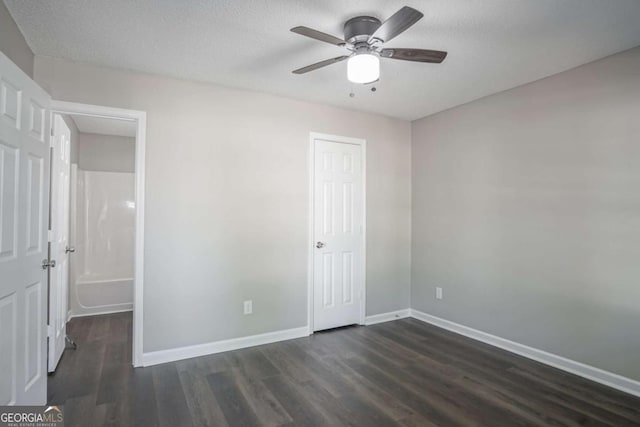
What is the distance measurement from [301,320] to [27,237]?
2.51 m

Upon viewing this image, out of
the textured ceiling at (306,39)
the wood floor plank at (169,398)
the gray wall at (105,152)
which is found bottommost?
the wood floor plank at (169,398)

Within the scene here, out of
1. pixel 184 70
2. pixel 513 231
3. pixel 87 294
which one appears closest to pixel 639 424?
pixel 513 231

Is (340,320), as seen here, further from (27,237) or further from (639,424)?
(27,237)

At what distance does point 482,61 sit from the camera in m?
2.72

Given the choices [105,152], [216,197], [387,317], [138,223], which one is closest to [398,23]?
[216,197]

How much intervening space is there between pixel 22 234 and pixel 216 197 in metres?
1.51

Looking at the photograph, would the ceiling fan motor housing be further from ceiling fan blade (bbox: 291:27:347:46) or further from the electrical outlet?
the electrical outlet

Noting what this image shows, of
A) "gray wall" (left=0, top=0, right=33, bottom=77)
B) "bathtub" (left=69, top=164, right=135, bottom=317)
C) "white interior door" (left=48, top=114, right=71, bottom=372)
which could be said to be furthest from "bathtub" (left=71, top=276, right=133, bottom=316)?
"gray wall" (left=0, top=0, right=33, bottom=77)

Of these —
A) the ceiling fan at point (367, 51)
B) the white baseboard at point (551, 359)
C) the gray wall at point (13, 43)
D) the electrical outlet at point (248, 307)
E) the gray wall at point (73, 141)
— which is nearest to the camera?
the gray wall at point (13, 43)

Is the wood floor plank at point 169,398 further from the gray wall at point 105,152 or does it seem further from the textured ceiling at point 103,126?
the gray wall at point 105,152

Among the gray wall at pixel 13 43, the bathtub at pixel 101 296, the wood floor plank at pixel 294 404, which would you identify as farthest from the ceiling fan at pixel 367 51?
the bathtub at pixel 101 296

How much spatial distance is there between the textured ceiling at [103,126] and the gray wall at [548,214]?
12.9ft

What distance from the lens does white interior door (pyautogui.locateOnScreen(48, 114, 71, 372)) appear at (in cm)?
278

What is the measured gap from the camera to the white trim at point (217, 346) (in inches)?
117
